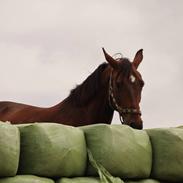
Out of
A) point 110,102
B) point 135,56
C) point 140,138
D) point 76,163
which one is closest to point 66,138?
point 76,163

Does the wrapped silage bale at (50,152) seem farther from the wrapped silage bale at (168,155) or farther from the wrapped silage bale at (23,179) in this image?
the wrapped silage bale at (168,155)

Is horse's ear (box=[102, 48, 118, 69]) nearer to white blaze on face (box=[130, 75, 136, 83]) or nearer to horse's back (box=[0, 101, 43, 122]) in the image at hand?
white blaze on face (box=[130, 75, 136, 83])

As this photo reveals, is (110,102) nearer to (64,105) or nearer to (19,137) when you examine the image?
(64,105)

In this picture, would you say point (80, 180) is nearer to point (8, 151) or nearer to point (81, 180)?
point (81, 180)

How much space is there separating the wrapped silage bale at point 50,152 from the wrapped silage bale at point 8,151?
10cm

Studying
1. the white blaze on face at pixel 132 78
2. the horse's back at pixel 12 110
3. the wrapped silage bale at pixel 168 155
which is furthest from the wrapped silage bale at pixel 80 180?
the horse's back at pixel 12 110

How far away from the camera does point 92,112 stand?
5.07 meters

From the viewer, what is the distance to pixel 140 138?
126 inches

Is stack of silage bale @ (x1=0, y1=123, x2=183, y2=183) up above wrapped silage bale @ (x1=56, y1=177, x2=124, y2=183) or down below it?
above

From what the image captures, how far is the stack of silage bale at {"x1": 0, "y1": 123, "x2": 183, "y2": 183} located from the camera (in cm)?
277

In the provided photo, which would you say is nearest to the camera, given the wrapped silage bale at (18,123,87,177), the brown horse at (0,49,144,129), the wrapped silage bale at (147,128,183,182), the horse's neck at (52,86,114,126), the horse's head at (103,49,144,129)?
the wrapped silage bale at (18,123,87,177)

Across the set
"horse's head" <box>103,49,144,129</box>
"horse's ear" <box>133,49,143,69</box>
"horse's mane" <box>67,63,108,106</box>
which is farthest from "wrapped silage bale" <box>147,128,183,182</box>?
"horse's ear" <box>133,49,143,69</box>

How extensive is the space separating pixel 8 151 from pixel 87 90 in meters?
2.50

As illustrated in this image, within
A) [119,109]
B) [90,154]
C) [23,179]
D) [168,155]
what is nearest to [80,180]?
[90,154]
